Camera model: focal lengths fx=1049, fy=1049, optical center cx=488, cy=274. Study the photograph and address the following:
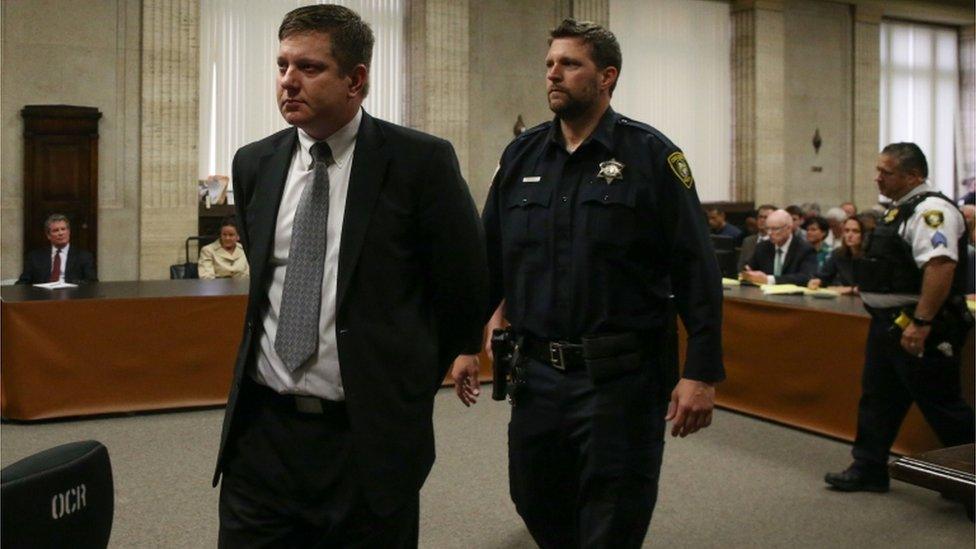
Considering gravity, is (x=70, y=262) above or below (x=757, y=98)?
below

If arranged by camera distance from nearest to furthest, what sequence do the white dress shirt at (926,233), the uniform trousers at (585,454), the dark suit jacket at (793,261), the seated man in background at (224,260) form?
the uniform trousers at (585,454), the white dress shirt at (926,233), the dark suit jacket at (793,261), the seated man in background at (224,260)

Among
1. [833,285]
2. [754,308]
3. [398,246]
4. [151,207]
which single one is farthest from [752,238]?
[398,246]

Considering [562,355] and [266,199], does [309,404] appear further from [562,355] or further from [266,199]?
[562,355]

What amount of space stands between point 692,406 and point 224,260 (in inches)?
247

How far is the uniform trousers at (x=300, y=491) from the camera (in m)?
1.96

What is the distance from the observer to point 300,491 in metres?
1.97

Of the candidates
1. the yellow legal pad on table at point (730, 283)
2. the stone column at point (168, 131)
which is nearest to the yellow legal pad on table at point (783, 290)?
the yellow legal pad on table at point (730, 283)

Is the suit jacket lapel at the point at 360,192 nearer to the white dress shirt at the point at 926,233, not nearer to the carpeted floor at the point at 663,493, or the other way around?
the carpeted floor at the point at 663,493

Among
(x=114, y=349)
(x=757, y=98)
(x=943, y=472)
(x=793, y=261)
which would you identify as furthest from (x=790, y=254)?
(x=757, y=98)

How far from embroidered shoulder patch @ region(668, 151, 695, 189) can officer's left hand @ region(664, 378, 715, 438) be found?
500mm

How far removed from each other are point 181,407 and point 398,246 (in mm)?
4463

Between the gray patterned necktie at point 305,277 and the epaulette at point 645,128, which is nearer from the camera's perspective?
the gray patterned necktie at point 305,277

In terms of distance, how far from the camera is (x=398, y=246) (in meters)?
2.03

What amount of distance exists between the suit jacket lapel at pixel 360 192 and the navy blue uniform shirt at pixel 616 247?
0.76 meters
